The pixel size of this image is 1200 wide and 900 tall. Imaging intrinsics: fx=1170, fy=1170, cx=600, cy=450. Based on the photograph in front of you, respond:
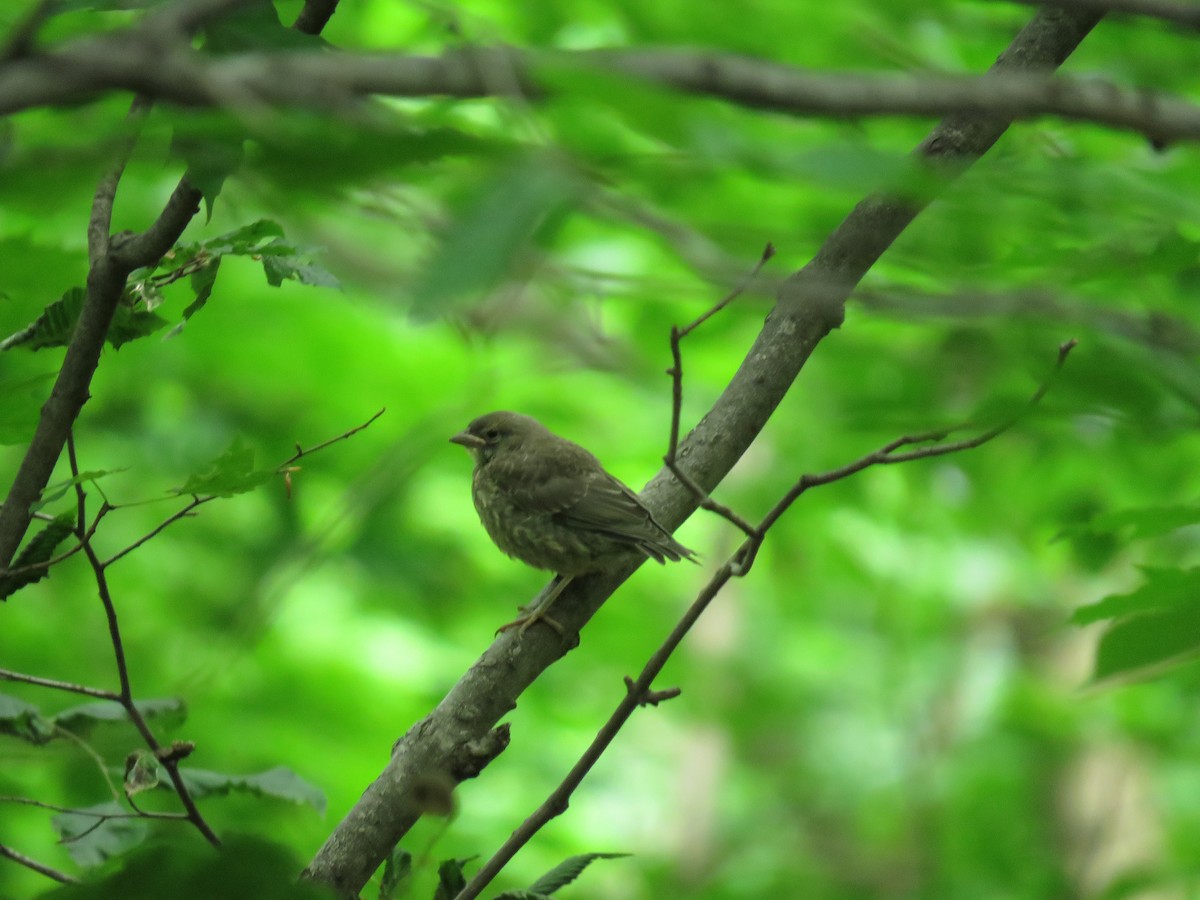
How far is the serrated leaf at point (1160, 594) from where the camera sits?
75.1 inches

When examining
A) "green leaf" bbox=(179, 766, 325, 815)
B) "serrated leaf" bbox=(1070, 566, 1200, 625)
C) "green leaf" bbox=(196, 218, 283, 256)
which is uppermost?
"green leaf" bbox=(196, 218, 283, 256)

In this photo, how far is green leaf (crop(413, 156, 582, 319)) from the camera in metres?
0.86

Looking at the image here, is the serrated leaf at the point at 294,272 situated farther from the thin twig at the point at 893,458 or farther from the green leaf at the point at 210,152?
the thin twig at the point at 893,458

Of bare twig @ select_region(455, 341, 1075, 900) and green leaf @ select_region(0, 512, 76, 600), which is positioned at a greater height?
green leaf @ select_region(0, 512, 76, 600)

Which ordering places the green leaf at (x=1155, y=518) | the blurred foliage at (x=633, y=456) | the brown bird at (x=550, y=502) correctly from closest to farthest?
the blurred foliage at (x=633, y=456), the green leaf at (x=1155, y=518), the brown bird at (x=550, y=502)

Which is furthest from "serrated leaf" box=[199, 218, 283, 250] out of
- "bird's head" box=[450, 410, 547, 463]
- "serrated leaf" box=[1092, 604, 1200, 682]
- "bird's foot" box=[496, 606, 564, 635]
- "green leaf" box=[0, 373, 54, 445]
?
"bird's head" box=[450, 410, 547, 463]

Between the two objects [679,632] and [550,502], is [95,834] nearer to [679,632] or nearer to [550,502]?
[679,632]

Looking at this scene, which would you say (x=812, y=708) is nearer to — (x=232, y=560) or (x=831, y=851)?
(x=831, y=851)

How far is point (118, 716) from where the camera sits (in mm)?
2338

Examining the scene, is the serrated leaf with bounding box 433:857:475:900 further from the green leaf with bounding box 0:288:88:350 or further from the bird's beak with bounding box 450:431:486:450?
the bird's beak with bounding box 450:431:486:450

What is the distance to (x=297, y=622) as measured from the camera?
7371 mm

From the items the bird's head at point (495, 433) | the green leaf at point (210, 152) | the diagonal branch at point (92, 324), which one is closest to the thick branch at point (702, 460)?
the diagonal branch at point (92, 324)

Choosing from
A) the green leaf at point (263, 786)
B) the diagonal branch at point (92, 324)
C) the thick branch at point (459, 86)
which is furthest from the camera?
the green leaf at point (263, 786)

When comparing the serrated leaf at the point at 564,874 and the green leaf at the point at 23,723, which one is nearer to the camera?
the serrated leaf at the point at 564,874
